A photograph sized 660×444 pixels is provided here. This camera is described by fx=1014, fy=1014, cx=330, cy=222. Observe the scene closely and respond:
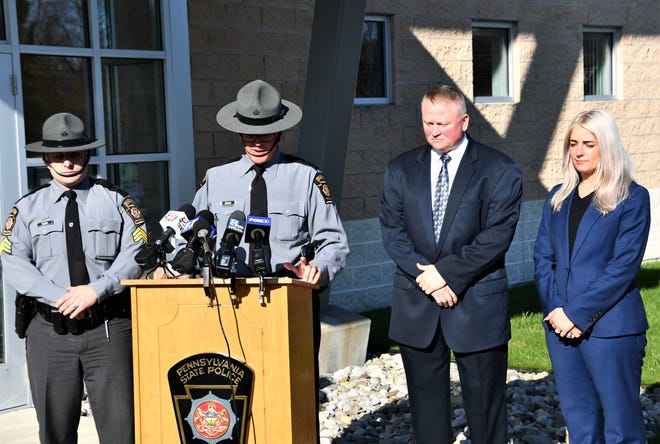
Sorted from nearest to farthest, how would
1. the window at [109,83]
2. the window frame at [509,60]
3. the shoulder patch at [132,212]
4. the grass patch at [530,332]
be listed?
the shoulder patch at [132,212] < the window at [109,83] < the grass patch at [530,332] < the window frame at [509,60]

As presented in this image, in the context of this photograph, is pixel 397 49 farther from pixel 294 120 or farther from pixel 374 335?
pixel 294 120


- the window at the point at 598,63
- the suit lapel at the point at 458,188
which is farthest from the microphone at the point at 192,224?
the window at the point at 598,63

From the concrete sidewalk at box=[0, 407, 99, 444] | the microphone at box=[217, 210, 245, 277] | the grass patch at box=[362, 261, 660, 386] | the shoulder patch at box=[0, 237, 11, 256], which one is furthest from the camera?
the grass patch at box=[362, 261, 660, 386]

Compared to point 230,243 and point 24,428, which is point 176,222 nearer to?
point 230,243

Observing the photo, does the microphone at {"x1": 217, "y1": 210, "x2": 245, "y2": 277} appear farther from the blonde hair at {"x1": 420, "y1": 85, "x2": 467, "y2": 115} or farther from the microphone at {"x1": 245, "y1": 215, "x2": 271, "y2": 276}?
the blonde hair at {"x1": 420, "y1": 85, "x2": 467, "y2": 115}

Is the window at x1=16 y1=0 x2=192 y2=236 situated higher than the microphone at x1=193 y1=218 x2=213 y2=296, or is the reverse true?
the window at x1=16 y1=0 x2=192 y2=236

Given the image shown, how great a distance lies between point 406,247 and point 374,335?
440 cm

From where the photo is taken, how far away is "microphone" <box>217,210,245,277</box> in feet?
12.6

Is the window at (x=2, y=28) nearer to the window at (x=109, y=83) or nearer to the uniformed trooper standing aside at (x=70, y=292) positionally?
the window at (x=109, y=83)

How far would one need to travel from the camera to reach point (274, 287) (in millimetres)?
3932

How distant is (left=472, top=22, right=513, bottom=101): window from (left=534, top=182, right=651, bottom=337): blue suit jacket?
22.4 ft

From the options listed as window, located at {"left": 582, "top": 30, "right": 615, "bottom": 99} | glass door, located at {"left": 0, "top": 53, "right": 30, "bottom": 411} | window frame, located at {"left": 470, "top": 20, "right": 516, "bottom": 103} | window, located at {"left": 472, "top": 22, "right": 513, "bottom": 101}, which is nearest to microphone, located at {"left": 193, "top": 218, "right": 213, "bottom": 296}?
glass door, located at {"left": 0, "top": 53, "right": 30, "bottom": 411}

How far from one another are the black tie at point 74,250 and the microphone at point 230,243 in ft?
3.85

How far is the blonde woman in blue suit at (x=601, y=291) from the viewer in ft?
15.4
